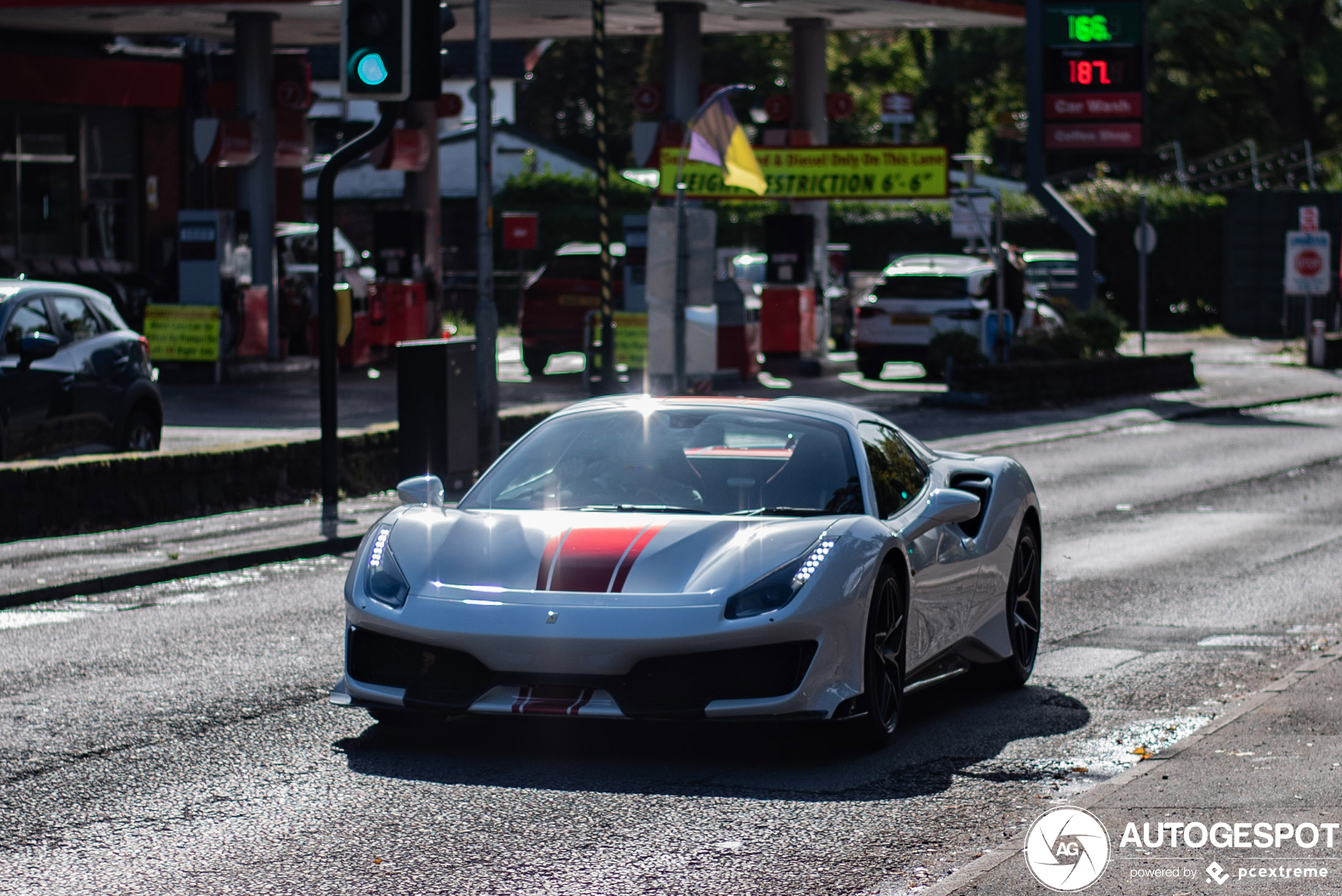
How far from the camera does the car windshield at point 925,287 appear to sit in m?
29.7

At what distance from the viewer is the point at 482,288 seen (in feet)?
59.0

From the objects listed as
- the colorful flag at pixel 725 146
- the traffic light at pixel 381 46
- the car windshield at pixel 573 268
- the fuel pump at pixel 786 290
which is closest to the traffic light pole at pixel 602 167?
the colorful flag at pixel 725 146

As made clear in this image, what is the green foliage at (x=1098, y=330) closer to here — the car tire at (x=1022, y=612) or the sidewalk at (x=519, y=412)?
the sidewalk at (x=519, y=412)

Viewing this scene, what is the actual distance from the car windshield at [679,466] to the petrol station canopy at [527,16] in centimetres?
1875

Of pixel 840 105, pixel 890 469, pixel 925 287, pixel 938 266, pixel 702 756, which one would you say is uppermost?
pixel 840 105

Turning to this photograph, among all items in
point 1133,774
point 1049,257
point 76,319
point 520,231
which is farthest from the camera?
point 1049,257

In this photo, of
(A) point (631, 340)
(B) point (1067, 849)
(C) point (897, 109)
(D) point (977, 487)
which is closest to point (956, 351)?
(A) point (631, 340)

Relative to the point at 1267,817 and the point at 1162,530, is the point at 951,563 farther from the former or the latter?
the point at 1162,530

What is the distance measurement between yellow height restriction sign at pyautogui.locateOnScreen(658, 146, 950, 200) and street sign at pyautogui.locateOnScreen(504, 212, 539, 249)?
25.9ft

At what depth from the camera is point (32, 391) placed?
1433 cm

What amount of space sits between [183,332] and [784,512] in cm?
2001

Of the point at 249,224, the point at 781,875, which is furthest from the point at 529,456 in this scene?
the point at 249,224

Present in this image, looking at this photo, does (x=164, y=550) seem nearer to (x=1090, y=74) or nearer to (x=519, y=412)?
(x=519, y=412)

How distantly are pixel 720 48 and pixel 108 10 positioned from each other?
138 ft
